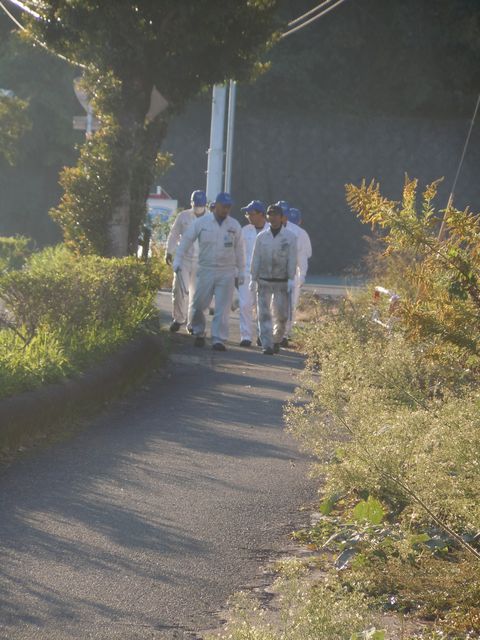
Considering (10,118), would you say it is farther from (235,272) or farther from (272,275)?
(272,275)

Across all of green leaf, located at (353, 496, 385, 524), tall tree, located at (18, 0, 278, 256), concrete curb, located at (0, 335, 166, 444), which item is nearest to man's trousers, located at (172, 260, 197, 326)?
tall tree, located at (18, 0, 278, 256)

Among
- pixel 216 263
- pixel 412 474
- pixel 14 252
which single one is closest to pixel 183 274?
pixel 216 263

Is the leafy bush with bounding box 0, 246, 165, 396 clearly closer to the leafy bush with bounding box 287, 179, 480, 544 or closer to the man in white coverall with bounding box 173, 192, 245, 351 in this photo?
the man in white coverall with bounding box 173, 192, 245, 351

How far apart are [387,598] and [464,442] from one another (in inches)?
29.8

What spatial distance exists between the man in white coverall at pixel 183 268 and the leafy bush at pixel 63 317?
3731 millimetres

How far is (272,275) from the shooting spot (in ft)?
53.2


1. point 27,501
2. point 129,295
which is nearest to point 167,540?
point 27,501

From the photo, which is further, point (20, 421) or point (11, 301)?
point (11, 301)

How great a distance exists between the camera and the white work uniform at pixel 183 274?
1761 centimetres

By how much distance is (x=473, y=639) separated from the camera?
461 cm

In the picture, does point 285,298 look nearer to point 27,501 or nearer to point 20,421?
point 20,421

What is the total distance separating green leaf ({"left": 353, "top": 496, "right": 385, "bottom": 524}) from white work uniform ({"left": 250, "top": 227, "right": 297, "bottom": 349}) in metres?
9.50

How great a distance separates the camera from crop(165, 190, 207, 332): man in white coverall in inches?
691

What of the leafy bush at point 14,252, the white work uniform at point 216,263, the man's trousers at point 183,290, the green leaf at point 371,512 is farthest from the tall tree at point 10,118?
the green leaf at point 371,512
